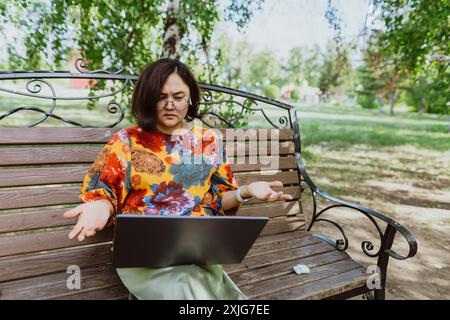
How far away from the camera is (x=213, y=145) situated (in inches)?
82.2

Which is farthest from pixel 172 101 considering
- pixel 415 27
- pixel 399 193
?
pixel 399 193

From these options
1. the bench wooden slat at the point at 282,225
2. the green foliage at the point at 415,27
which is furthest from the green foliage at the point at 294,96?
the bench wooden slat at the point at 282,225

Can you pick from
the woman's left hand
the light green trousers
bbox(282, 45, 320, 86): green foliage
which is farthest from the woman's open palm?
bbox(282, 45, 320, 86): green foliage

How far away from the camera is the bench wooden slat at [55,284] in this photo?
171 centimetres

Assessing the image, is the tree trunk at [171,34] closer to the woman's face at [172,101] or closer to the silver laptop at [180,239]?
the woman's face at [172,101]

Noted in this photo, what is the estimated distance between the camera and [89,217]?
1414 millimetres

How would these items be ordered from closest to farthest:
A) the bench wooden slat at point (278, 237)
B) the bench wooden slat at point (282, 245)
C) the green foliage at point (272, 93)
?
1. the bench wooden slat at point (282, 245)
2. the bench wooden slat at point (278, 237)
3. the green foliage at point (272, 93)

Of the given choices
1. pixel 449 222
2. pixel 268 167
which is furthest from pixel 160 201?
pixel 449 222

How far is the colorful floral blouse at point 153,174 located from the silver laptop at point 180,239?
32 cm

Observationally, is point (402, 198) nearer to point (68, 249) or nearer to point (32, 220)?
point (68, 249)

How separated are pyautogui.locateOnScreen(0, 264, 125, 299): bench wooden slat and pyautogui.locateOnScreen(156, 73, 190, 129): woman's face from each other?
0.87 meters

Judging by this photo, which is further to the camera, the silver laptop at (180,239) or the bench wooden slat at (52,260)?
the bench wooden slat at (52,260)

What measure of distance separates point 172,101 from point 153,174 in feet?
1.27
